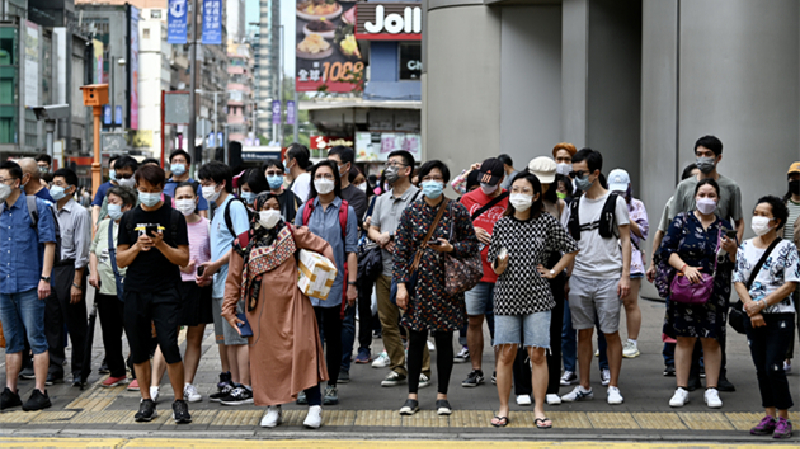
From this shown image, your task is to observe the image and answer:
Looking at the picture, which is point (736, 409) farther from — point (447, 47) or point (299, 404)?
point (447, 47)

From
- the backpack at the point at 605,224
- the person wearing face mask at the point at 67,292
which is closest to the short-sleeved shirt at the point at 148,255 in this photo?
the person wearing face mask at the point at 67,292

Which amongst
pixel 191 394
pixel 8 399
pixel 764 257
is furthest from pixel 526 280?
pixel 8 399

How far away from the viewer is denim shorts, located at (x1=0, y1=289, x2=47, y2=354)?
845 centimetres

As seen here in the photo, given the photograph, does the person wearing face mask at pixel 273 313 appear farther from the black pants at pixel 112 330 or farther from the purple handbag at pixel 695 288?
the purple handbag at pixel 695 288

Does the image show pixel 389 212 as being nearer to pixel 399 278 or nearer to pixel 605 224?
pixel 399 278

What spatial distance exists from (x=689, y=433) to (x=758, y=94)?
26.4 feet

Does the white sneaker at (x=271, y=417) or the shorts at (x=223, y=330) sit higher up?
the shorts at (x=223, y=330)

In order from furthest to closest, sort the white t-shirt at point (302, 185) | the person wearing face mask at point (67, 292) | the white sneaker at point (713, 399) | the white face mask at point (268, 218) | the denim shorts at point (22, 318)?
the white t-shirt at point (302, 185)
the person wearing face mask at point (67, 292)
the denim shorts at point (22, 318)
the white sneaker at point (713, 399)
the white face mask at point (268, 218)

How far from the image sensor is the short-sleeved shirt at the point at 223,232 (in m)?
8.37

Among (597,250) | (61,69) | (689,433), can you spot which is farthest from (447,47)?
(61,69)

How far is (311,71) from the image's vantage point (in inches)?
1984

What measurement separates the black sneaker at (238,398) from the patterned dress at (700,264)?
3.76m

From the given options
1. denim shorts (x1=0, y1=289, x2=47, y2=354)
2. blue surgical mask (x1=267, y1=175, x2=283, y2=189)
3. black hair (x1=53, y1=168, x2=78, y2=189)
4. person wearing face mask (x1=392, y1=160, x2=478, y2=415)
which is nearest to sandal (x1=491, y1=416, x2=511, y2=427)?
person wearing face mask (x1=392, y1=160, x2=478, y2=415)

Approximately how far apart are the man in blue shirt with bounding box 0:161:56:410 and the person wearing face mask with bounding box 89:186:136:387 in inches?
28.1
